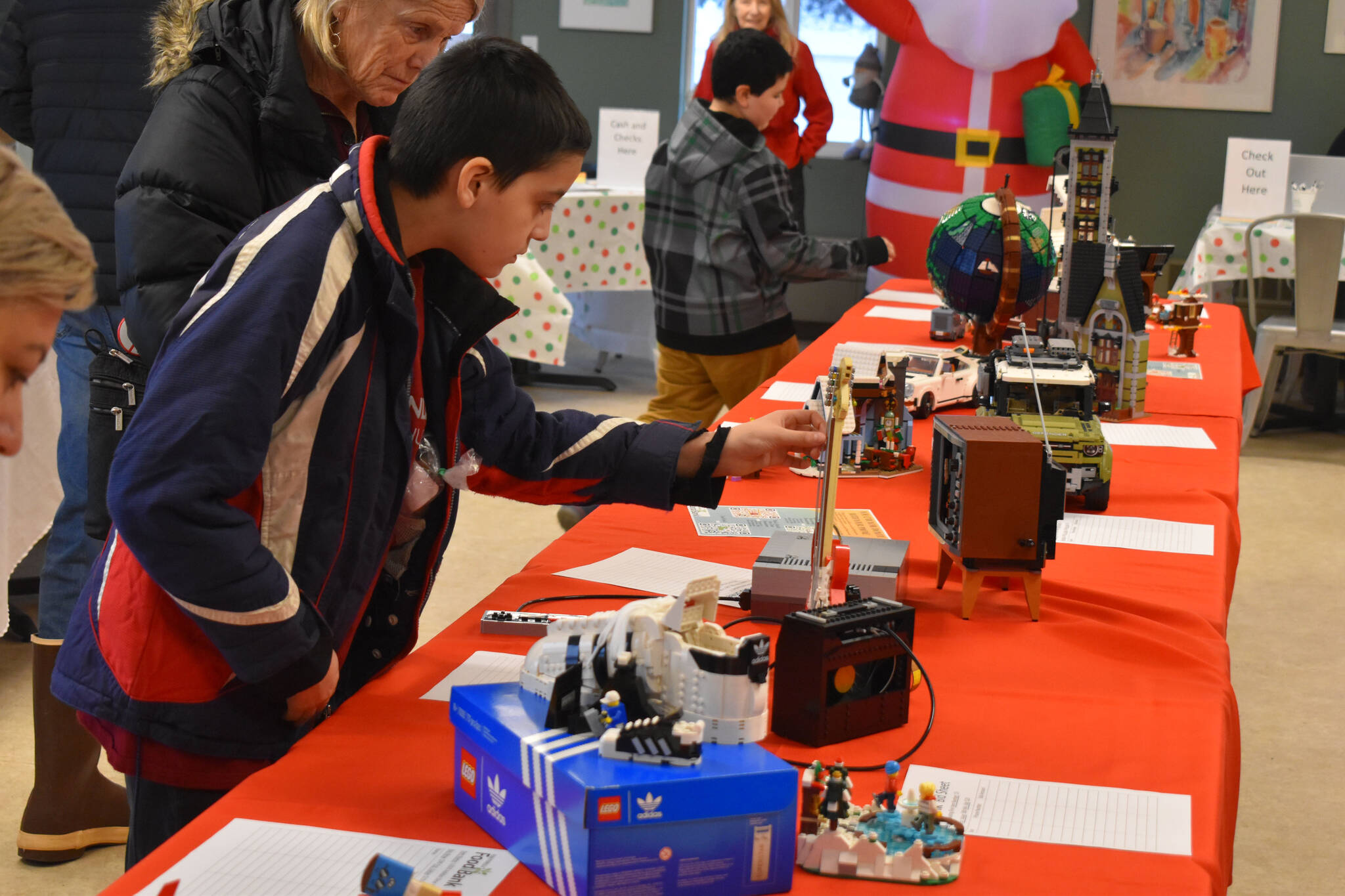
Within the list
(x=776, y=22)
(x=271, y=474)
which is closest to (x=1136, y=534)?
(x=271, y=474)

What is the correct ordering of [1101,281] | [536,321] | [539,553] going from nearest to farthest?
[539,553] → [1101,281] → [536,321]

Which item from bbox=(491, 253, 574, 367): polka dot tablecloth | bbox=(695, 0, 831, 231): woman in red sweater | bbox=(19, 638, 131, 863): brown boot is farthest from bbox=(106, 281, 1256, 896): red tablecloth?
bbox=(695, 0, 831, 231): woman in red sweater

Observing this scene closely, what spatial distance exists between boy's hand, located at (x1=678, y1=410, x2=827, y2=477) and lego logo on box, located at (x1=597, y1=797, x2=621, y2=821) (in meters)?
0.74

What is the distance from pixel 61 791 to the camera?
7.14 ft

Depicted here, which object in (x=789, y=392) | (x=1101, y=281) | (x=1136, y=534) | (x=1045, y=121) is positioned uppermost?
(x=1045, y=121)

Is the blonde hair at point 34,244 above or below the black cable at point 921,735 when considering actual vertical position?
above

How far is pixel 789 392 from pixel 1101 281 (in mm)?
628

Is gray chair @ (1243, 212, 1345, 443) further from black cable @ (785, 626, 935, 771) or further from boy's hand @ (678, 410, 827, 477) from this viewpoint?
black cable @ (785, 626, 935, 771)

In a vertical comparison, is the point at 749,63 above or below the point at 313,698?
above

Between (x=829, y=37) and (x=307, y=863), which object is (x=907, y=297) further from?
(x=829, y=37)

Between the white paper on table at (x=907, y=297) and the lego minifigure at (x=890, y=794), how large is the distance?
8.99 feet

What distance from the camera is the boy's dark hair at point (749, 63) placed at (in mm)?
3166

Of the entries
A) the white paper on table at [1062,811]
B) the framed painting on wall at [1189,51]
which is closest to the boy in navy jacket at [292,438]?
the white paper on table at [1062,811]

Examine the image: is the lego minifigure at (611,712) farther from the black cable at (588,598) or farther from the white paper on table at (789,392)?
the white paper on table at (789,392)
